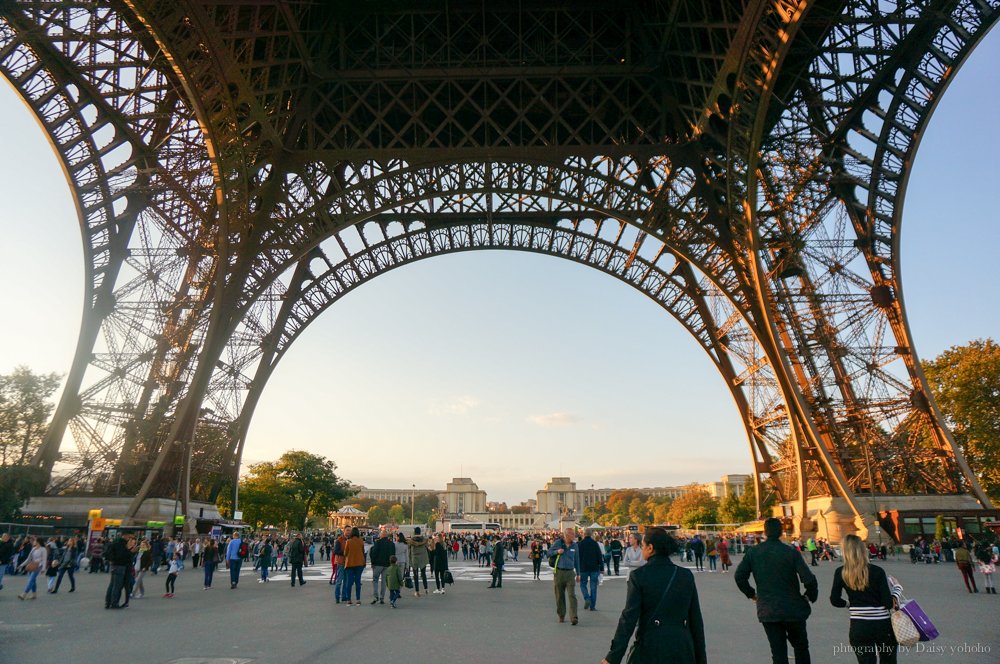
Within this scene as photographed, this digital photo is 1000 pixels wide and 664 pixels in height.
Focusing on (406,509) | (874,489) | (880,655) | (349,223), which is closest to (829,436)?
(874,489)

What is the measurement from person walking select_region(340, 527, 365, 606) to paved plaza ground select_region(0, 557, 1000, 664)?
1.67 ft

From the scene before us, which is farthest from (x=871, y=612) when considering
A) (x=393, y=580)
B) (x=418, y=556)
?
(x=418, y=556)

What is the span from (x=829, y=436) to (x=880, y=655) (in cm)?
2761

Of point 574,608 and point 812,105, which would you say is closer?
point 574,608

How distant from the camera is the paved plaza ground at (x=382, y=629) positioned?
7.93 meters

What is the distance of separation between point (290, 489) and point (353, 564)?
58.0m

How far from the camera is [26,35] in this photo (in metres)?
19.2

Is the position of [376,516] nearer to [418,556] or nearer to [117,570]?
[418,556]

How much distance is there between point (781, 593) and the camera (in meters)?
5.89

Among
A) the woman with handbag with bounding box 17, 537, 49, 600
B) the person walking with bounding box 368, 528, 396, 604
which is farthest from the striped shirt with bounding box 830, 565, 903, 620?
the woman with handbag with bounding box 17, 537, 49, 600

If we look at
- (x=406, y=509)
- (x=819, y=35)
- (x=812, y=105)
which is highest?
(x=819, y=35)

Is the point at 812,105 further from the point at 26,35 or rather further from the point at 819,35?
the point at 26,35

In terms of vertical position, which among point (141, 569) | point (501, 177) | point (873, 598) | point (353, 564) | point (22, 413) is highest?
point (501, 177)

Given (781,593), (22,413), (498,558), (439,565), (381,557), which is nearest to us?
(781,593)
